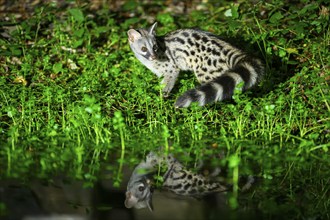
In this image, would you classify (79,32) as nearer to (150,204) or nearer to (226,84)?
(226,84)

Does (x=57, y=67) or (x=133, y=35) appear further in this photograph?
(x=57, y=67)

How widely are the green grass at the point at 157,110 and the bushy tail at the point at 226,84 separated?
0.22m

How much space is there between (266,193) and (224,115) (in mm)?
1968

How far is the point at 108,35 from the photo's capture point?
30.4 feet

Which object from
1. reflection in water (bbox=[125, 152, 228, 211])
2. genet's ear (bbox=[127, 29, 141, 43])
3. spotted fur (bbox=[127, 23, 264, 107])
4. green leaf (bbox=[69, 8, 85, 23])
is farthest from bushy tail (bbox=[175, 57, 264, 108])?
green leaf (bbox=[69, 8, 85, 23])

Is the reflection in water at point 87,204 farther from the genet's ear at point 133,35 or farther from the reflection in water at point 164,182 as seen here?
the genet's ear at point 133,35

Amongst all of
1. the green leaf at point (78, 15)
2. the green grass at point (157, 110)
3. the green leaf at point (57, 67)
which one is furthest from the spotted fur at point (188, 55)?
the green leaf at point (78, 15)

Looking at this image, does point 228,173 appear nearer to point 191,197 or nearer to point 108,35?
point 191,197

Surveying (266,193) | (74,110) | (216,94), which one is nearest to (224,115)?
(216,94)

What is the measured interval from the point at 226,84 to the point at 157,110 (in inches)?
43.3

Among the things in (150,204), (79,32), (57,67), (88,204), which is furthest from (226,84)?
(79,32)

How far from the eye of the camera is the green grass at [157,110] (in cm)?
539

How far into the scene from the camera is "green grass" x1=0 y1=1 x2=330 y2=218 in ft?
17.7

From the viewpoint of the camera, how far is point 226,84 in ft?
19.7
